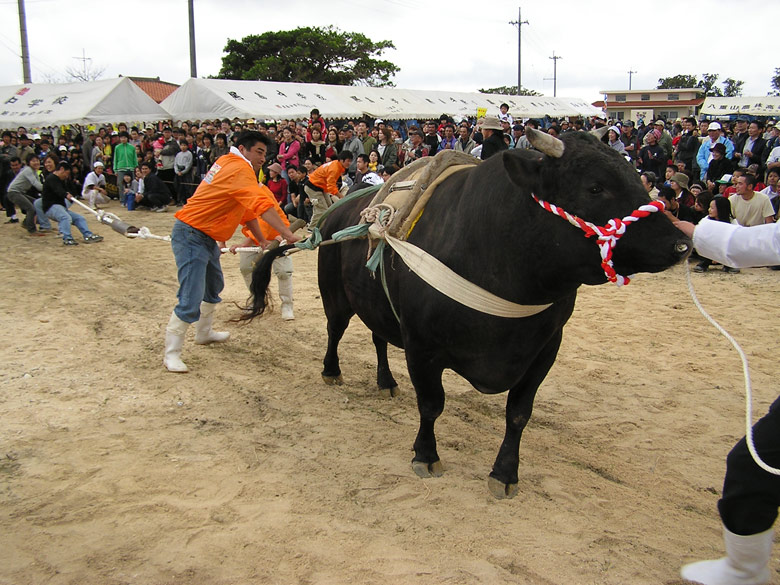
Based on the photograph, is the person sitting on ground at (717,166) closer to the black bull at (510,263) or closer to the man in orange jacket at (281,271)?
the man in orange jacket at (281,271)

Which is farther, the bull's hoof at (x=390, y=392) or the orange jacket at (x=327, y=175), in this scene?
the orange jacket at (x=327, y=175)

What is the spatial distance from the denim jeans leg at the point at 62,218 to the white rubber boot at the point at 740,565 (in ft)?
→ 36.9

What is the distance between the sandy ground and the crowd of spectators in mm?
2436

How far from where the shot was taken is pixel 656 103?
54562mm

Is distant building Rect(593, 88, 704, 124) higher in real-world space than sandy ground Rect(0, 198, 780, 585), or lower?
higher

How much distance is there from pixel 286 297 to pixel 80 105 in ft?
51.1

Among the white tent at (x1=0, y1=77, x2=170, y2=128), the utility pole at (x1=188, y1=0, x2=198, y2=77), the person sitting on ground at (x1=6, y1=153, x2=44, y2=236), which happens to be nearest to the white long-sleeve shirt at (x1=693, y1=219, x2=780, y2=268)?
the person sitting on ground at (x1=6, y1=153, x2=44, y2=236)

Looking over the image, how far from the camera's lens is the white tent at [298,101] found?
19020mm

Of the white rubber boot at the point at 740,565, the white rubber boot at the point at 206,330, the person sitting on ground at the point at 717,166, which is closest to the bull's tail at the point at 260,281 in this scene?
the white rubber boot at the point at 206,330

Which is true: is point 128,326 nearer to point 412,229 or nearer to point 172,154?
point 412,229

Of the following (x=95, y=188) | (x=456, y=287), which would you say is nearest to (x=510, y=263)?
(x=456, y=287)

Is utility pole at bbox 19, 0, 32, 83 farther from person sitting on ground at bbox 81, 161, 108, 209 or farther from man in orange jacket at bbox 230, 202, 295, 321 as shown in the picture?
man in orange jacket at bbox 230, 202, 295, 321

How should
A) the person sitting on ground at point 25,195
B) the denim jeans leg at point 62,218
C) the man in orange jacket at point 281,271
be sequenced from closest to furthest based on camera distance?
the man in orange jacket at point 281,271, the denim jeans leg at point 62,218, the person sitting on ground at point 25,195

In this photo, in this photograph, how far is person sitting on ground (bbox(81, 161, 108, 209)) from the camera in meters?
15.7
